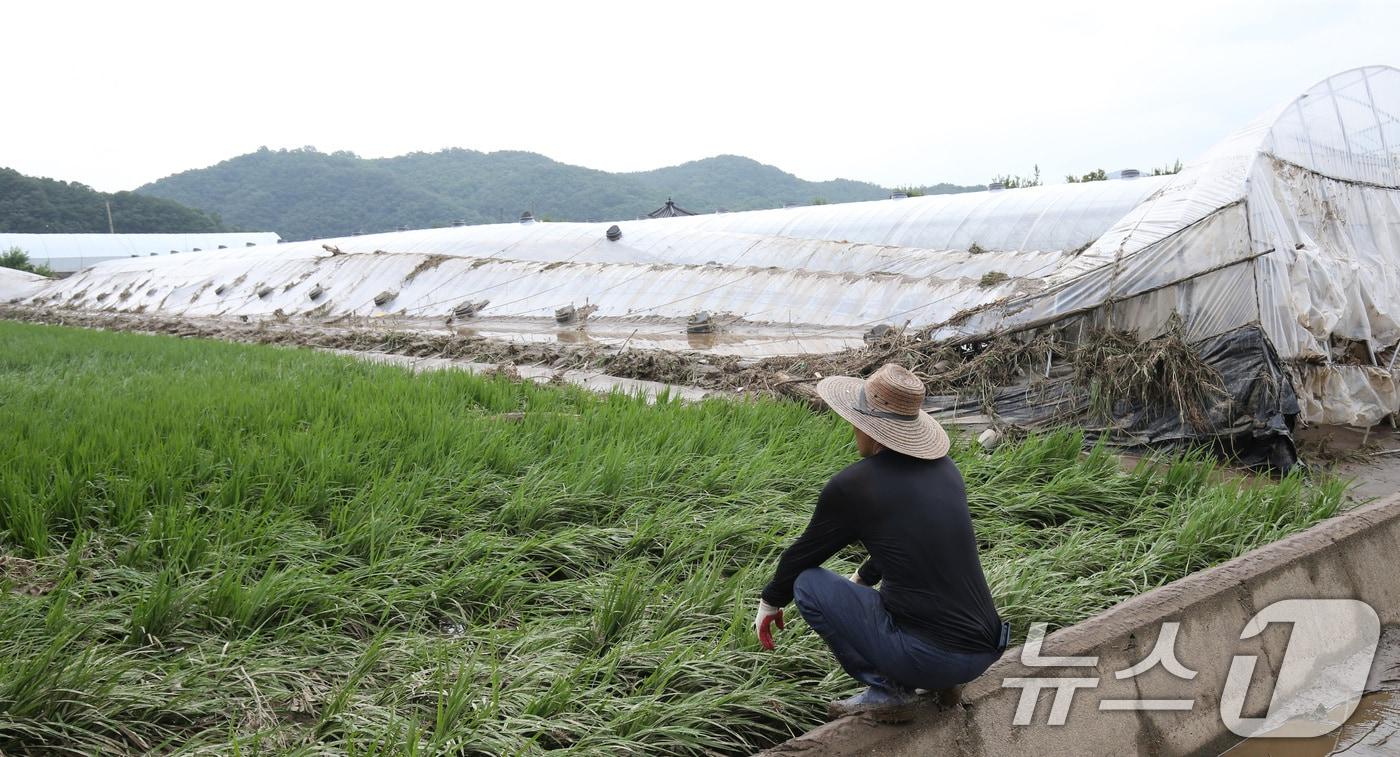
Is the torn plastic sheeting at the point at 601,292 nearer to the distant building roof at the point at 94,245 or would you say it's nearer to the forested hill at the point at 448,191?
the distant building roof at the point at 94,245

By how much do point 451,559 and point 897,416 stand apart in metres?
1.58

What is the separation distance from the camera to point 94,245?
39.2 m

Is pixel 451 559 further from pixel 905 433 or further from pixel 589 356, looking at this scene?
pixel 589 356

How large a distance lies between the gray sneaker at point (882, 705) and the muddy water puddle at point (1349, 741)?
127 centimetres

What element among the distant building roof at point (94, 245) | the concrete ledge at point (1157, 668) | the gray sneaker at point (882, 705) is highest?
the distant building roof at point (94, 245)

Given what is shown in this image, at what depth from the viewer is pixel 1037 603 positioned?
2.90m

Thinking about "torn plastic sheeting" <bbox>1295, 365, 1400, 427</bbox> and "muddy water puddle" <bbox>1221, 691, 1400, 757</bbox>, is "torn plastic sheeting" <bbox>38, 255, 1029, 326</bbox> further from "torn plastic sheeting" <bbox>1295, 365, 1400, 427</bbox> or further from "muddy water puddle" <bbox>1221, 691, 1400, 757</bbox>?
"muddy water puddle" <bbox>1221, 691, 1400, 757</bbox>

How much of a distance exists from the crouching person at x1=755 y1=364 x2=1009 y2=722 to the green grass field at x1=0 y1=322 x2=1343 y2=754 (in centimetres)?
33

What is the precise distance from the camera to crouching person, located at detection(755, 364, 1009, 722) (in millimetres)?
1988

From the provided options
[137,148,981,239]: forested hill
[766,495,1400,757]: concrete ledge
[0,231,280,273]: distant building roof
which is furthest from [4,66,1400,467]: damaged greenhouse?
[137,148,981,239]: forested hill

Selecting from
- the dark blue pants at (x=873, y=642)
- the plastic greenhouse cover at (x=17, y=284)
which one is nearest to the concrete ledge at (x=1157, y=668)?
the dark blue pants at (x=873, y=642)

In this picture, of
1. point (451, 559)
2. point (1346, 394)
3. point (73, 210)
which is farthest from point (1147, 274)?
point (73, 210)

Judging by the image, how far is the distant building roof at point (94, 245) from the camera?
37281mm

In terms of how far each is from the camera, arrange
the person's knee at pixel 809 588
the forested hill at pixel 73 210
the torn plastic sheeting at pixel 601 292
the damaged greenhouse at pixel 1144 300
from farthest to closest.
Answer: the forested hill at pixel 73 210 < the torn plastic sheeting at pixel 601 292 < the damaged greenhouse at pixel 1144 300 < the person's knee at pixel 809 588
